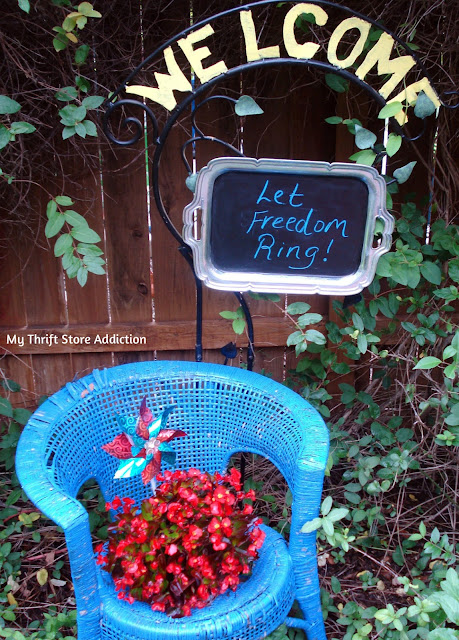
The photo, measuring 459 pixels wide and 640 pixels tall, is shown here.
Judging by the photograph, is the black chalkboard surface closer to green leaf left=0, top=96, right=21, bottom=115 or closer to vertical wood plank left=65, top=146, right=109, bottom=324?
green leaf left=0, top=96, right=21, bottom=115

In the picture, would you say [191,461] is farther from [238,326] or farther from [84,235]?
[84,235]

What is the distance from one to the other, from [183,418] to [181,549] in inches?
16.8

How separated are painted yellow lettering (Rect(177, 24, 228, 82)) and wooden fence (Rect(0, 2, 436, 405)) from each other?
57 centimetres

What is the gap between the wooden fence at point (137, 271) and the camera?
1969 mm

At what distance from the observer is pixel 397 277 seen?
5.28 feet

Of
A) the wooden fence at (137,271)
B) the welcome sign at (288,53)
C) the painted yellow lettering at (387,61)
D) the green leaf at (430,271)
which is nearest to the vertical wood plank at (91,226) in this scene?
the wooden fence at (137,271)

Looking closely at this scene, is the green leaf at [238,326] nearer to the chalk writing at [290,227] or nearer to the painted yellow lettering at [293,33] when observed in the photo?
the chalk writing at [290,227]

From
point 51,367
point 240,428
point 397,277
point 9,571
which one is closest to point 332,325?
point 397,277

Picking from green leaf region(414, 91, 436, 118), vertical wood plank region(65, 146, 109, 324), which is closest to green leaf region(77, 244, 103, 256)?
vertical wood plank region(65, 146, 109, 324)

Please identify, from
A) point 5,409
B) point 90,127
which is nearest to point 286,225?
point 90,127

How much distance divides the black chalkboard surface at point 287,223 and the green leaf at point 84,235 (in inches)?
13.6

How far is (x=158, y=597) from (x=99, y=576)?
182mm

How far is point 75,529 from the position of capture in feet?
3.46

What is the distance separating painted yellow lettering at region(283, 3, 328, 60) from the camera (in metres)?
1.28
